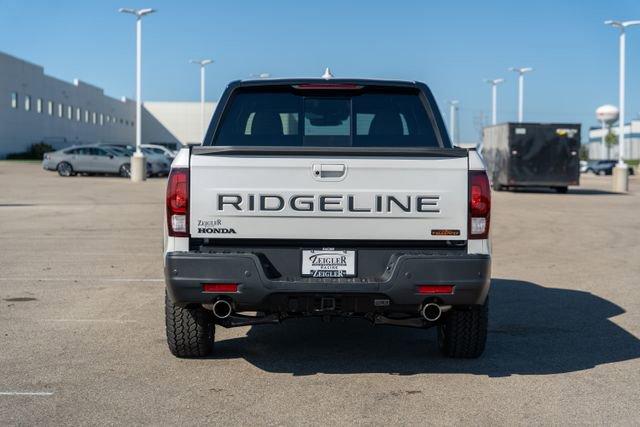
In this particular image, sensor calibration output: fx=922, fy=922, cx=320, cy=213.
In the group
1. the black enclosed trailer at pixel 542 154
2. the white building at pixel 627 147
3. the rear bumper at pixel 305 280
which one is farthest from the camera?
the white building at pixel 627 147

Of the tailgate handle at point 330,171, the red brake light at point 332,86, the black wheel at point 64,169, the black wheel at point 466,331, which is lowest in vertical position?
the black wheel at point 466,331

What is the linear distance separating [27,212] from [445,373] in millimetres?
17419

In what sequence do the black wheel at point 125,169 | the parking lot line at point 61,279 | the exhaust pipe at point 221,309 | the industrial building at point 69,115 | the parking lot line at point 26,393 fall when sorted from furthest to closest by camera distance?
the industrial building at point 69,115 → the black wheel at point 125,169 → the parking lot line at point 61,279 → the exhaust pipe at point 221,309 → the parking lot line at point 26,393

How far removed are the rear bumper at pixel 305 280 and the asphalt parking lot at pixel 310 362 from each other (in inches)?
23.9

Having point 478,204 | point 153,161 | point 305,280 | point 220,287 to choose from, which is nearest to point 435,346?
point 478,204

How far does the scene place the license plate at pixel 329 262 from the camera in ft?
19.5

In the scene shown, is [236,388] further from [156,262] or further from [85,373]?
[156,262]

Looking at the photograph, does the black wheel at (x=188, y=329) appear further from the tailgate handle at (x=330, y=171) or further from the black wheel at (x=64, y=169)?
the black wheel at (x=64, y=169)

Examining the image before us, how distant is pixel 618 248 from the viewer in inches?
621

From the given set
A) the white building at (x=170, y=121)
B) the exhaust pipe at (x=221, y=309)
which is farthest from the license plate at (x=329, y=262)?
the white building at (x=170, y=121)

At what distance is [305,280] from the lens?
5898 millimetres

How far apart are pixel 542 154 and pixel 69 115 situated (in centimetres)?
5281

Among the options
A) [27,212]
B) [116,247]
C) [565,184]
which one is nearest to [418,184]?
[116,247]

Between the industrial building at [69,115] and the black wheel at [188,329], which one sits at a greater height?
the industrial building at [69,115]
